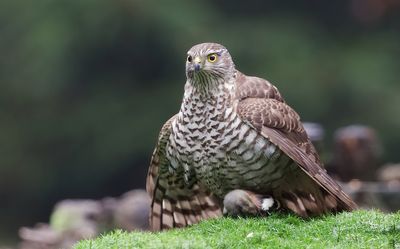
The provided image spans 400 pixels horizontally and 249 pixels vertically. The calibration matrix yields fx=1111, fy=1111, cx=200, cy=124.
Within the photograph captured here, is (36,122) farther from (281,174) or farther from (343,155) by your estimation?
(281,174)

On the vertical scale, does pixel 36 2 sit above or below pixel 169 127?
above

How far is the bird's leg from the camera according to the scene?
26.3 feet

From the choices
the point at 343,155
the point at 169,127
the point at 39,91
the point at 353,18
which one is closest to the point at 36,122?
the point at 39,91

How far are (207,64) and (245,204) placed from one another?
108 centimetres

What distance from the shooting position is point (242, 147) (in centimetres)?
797

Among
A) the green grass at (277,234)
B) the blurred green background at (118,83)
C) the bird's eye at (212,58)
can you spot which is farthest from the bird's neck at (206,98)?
the blurred green background at (118,83)

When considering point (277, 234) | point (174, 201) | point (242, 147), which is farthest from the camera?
point (174, 201)

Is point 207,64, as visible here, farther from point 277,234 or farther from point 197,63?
point 277,234

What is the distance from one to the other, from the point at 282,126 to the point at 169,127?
91 cm

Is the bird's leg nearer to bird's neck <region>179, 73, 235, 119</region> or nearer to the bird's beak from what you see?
bird's neck <region>179, 73, 235, 119</region>

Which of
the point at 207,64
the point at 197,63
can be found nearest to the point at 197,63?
the point at 197,63

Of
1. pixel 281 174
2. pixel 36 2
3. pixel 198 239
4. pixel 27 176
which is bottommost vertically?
pixel 198 239

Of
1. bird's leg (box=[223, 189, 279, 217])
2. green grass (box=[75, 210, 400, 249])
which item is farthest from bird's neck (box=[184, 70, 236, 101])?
green grass (box=[75, 210, 400, 249])

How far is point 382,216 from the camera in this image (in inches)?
319
